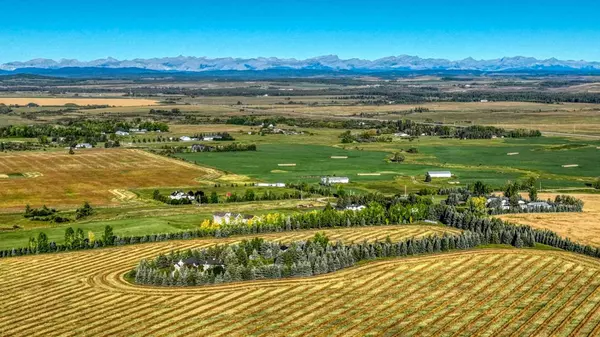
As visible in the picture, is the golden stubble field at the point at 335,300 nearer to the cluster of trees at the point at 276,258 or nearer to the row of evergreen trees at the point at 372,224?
the cluster of trees at the point at 276,258

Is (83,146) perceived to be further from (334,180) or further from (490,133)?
(490,133)

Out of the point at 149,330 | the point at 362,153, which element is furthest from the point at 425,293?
the point at 362,153

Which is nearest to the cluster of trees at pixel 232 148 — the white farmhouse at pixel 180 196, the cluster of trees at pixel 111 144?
the cluster of trees at pixel 111 144

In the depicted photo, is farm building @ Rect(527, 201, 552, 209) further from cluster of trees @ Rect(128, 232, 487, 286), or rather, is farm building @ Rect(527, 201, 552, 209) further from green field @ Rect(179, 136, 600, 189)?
cluster of trees @ Rect(128, 232, 487, 286)

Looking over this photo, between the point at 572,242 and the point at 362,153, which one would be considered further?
the point at 362,153

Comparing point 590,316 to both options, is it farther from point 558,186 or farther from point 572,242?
point 558,186

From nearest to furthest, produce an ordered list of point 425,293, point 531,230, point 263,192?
point 425,293 → point 531,230 → point 263,192
